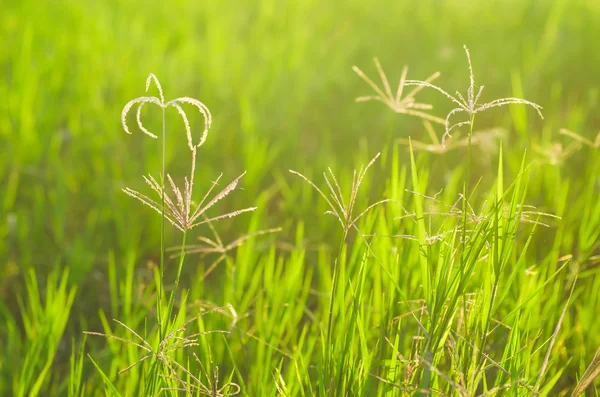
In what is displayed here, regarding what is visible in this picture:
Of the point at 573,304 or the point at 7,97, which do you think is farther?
the point at 7,97

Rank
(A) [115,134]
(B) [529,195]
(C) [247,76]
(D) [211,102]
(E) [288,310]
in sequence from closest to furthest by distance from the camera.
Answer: (E) [288,310], (B) [529,195], (A) [115,134], (D) [211,102], (C) [247,76]

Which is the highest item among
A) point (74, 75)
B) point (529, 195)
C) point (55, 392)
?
point (74, 75)

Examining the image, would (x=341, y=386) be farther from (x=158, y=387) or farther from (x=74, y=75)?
(x=74, y=75)

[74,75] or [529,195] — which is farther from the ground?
[74,75]

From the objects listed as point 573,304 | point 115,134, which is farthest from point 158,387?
point 115,134

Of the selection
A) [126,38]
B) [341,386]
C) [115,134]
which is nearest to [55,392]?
[341,386]

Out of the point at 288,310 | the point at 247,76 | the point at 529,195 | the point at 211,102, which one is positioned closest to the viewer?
the point at 288,310
